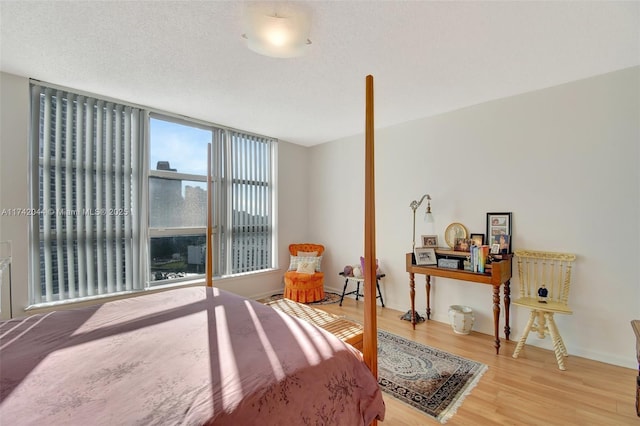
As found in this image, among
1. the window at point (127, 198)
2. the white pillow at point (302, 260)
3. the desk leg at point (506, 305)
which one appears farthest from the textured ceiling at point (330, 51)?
the white pillow at point (302, 260)

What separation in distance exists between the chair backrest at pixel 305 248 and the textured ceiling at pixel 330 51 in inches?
92.5

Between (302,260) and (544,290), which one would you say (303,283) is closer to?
(302,260)

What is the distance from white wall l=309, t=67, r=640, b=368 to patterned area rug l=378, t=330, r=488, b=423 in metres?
0.77

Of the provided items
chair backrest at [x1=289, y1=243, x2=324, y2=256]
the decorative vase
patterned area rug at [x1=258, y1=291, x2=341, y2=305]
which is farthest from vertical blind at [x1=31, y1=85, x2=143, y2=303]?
the decorative vase

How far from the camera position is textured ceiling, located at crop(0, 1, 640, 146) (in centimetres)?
170

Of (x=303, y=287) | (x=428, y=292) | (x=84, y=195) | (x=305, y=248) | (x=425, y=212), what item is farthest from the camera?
(x=305, y=248)

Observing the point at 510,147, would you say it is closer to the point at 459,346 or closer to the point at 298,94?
the point at 459,346

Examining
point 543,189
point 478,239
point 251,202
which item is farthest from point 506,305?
point 251,202

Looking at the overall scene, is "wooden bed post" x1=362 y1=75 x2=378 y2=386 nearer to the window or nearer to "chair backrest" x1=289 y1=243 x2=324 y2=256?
the window

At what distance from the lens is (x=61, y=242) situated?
9.03ft

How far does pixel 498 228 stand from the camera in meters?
2.99

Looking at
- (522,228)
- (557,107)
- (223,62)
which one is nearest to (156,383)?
(223,62)

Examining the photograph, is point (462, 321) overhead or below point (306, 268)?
below

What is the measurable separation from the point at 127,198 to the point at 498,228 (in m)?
4.17
